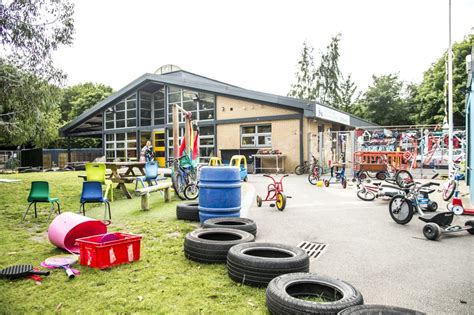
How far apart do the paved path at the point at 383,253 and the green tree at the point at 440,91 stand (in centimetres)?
2925

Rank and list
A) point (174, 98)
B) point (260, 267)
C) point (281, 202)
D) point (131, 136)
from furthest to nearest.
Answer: point (131, 136) → point (174, 98) → point (281, 202) → point (260, 267)

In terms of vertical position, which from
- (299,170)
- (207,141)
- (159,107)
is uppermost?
(159,107)

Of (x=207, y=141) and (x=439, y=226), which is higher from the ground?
(x=207, y=141)

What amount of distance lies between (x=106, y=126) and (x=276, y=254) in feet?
93.5

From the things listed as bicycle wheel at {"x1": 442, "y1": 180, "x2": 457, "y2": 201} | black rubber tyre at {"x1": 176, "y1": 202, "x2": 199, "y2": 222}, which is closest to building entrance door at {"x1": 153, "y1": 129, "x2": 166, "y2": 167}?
black rubber tyre at {"x1": 176, "y1": 202, "x2": 199, "y2": 222}

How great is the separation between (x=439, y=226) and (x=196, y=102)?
20.0 meters

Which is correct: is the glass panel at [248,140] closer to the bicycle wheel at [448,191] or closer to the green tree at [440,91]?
the bicycle wheel at [448,191]

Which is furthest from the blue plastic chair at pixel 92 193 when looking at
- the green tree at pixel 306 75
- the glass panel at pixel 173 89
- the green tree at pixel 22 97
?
the green tree at pixel 306 75

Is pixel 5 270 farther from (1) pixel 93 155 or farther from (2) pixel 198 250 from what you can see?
(1) pixel 93 155

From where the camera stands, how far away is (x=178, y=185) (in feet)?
33.3

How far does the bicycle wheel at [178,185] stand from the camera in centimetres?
1008

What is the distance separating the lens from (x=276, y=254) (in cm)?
416

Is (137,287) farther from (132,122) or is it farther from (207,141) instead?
(132,122)

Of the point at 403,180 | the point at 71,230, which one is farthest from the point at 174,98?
the point at 71,230
